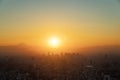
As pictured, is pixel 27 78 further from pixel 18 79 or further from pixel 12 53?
pixel 12 53

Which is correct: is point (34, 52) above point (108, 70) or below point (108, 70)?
above

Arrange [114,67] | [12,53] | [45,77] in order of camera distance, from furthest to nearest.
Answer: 1. [12,53]
2. [114,67]
3. [45,77]

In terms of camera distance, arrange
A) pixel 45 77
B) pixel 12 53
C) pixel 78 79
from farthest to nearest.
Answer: pixel 12 53 < pixel 45 77 < pixel 78 79

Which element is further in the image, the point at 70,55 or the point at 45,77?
the point at 70,55

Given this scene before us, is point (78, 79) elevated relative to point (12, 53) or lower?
lower

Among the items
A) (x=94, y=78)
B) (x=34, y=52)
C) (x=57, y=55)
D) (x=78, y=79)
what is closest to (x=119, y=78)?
(x=94, y=78)

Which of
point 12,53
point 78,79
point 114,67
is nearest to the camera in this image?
point 78,79

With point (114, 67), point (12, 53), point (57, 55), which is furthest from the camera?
point (12, 53)

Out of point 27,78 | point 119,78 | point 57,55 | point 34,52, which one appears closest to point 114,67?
point 119,78

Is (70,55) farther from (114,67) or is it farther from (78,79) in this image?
(78,79)
